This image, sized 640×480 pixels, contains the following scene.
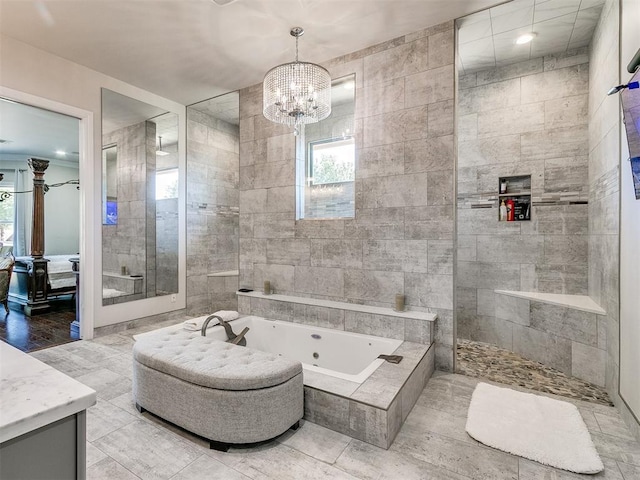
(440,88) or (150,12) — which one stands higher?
(150,12)

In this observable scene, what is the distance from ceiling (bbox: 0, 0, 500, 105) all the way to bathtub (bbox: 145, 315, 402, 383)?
9.11ft

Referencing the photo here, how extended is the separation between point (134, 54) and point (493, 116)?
4.10m

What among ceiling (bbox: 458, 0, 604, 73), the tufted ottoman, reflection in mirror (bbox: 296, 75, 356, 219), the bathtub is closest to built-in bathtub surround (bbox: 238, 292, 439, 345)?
the bathtub

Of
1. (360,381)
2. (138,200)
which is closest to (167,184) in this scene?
(138,200)

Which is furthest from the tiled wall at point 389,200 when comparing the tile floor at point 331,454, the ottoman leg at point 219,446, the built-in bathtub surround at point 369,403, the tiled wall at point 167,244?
the ottoman leg at point 219,446

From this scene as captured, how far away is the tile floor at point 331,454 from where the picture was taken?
1.74m

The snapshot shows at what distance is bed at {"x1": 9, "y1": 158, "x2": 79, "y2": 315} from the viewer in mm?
5109

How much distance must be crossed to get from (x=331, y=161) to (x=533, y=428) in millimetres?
3019

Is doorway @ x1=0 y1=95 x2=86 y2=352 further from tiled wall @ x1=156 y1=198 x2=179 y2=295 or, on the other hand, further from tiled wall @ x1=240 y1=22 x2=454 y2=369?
tiled wall @ x1=240 y1=22 x2=454 y2=369

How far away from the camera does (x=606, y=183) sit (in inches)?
107

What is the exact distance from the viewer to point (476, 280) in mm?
3998

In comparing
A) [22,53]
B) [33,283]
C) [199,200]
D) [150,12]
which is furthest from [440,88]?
[33,283]

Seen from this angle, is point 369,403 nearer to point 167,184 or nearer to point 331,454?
point 331,454

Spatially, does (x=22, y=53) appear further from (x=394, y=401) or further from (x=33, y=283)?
(x=394, y=401)
